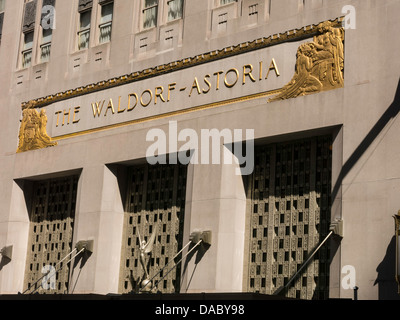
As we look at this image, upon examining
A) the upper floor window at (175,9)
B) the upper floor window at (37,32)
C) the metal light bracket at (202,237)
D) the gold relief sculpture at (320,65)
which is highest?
the upper floor window at (37,32)

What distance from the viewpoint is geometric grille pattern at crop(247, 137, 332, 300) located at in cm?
2373

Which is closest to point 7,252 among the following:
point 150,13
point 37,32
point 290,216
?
point 37,32

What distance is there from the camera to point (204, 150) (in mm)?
26344

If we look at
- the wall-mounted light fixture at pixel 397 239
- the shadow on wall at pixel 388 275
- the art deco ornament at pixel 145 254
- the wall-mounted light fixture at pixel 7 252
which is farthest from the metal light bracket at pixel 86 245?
the wall-mounted light fixture at pixel 397 239

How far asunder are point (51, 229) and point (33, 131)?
3.76 meters

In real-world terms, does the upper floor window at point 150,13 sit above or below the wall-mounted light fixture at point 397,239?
above

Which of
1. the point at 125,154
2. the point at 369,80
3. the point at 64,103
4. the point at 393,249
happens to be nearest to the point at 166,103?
the point at 125,154

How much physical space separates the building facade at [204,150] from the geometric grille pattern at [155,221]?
2.4 inches

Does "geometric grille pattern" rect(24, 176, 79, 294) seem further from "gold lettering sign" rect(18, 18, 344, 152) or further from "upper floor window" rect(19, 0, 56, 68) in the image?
"upper floor window" rect(19, 0, 56, 68)

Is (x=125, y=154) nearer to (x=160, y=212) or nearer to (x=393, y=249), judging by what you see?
(x=160, y=212)

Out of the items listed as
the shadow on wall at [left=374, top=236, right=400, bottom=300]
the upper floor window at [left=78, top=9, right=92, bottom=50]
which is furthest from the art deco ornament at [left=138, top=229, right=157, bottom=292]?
the upper floor window at [left=78, top=9, right=92, bottom=50]

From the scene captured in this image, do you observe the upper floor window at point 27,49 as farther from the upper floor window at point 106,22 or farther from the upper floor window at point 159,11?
the upper floor window at point 159,11

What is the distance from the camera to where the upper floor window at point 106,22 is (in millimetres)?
31172

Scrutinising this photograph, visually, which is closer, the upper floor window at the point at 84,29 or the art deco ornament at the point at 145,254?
the art deco ornament at the point at 145,254
